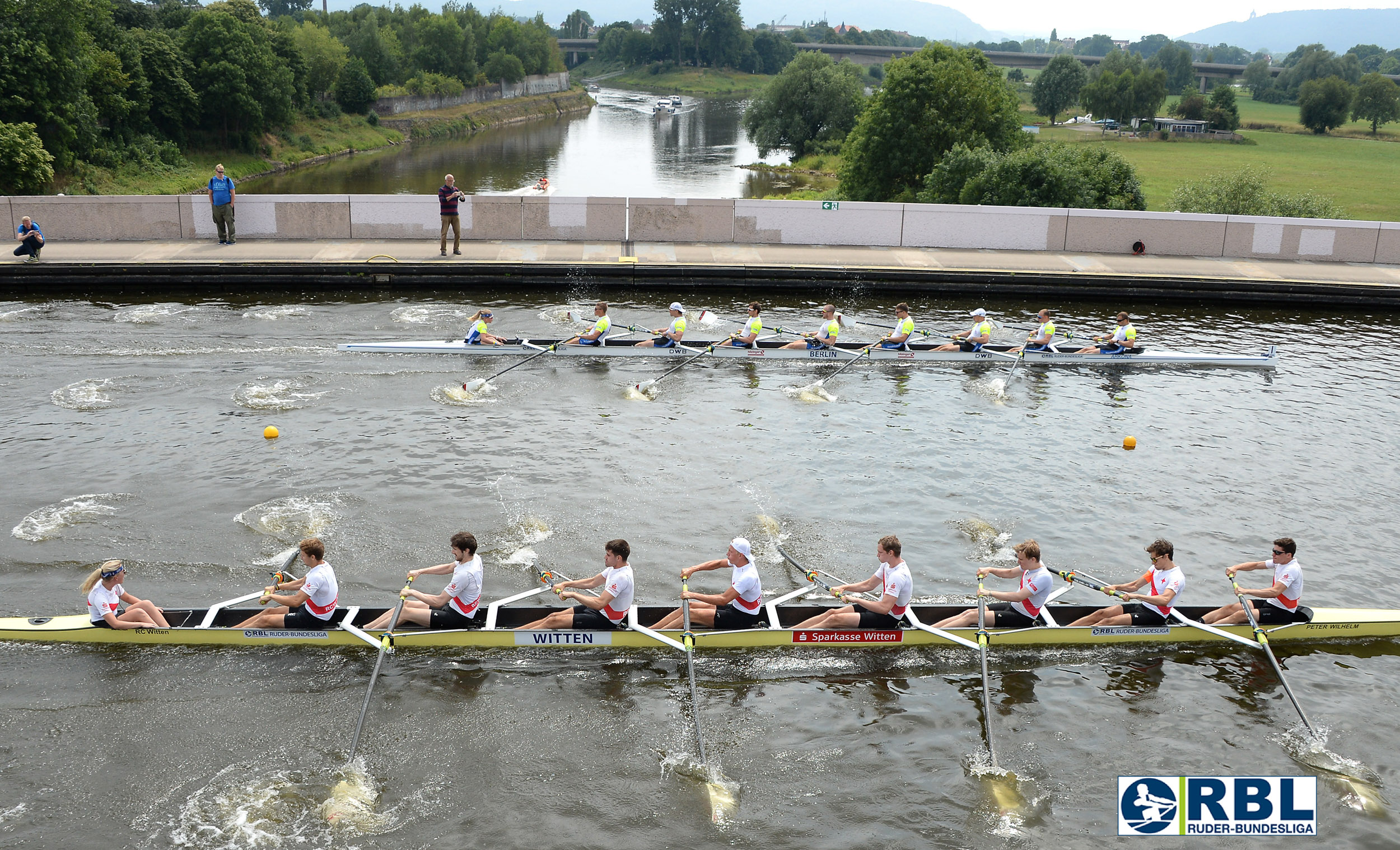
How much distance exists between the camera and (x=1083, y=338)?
24.7m

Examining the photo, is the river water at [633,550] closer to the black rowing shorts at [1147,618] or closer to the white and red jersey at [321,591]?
the black rowing shorts at [1147,618]

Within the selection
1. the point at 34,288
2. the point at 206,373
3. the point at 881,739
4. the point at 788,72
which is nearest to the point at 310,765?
the point at 881,739

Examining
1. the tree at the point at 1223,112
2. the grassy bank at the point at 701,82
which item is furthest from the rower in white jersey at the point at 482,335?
the grassy bank at the point at 701,82

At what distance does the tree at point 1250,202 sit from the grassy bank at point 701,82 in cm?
15154

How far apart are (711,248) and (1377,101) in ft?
384

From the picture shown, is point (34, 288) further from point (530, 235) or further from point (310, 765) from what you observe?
point (310, 765)

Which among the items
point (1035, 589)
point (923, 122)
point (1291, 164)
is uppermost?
point (923, 122)

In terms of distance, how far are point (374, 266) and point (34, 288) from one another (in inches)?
358

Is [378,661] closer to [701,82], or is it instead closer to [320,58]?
[320,58]

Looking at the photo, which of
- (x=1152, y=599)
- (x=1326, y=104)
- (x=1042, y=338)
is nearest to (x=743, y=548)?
(x=1152, y=599)

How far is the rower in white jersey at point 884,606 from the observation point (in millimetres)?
12617

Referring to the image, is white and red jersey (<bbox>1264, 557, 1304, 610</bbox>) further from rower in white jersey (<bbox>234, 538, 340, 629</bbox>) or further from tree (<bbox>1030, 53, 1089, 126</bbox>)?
tree (<bbox>1030, 53, 1089, 126</bbox>)

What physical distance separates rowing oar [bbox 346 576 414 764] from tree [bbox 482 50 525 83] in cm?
12986

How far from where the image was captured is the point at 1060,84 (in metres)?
137
